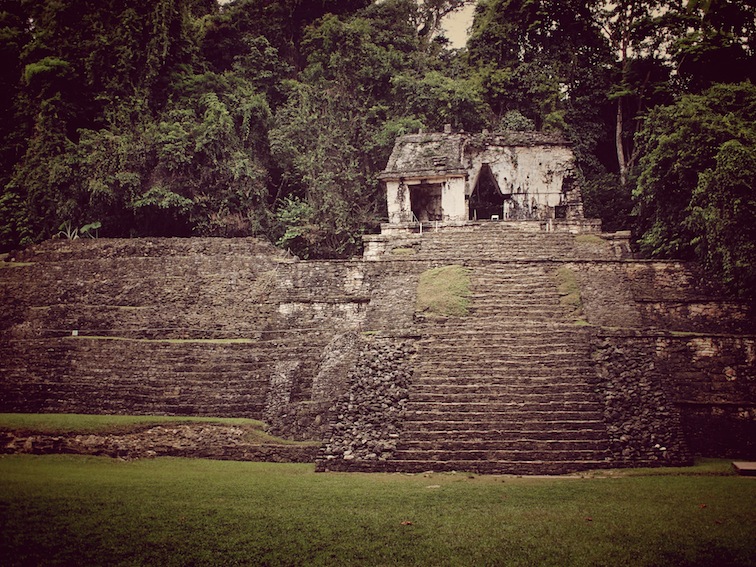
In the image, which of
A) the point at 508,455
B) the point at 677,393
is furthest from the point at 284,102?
the point at 508,455

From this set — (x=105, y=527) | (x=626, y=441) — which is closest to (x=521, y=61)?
(x=626, y=441)

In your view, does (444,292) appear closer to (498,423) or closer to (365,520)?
(498,423)

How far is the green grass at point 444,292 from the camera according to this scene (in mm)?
13609

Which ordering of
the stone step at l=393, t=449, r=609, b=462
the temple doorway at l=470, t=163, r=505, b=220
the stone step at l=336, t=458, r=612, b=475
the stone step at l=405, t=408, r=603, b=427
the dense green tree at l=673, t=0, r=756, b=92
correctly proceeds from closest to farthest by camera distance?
the stone step at l=336, t=458, r=612, b=475 < the stone step at l=393, t=449, r=609, b=462 < the stone step at l=405, t=408, r=603, b=427 < the dense green tree at l=673, t=0, r=756, b=92 < the temple doorway at l=470, t=163, r=505, b=220

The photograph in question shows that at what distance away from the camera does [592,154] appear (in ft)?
86.6

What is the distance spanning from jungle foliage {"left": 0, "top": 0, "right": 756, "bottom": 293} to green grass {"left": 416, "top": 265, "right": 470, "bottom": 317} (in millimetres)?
5605

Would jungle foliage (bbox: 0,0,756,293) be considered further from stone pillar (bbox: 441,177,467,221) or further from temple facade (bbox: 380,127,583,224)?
stone pillar (bbox: 441,177,467,221)

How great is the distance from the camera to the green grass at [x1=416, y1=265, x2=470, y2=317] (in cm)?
1361

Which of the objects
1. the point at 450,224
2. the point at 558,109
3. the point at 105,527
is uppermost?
the point at 558,109

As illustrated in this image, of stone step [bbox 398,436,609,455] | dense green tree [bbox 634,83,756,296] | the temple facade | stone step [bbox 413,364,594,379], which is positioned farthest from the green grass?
the temple facade

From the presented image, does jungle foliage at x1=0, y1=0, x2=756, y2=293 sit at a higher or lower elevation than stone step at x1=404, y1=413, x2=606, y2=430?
higher

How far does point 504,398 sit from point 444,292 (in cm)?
392

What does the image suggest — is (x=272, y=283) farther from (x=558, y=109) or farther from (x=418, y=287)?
(x=558, y=109)

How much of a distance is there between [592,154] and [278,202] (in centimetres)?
1302
